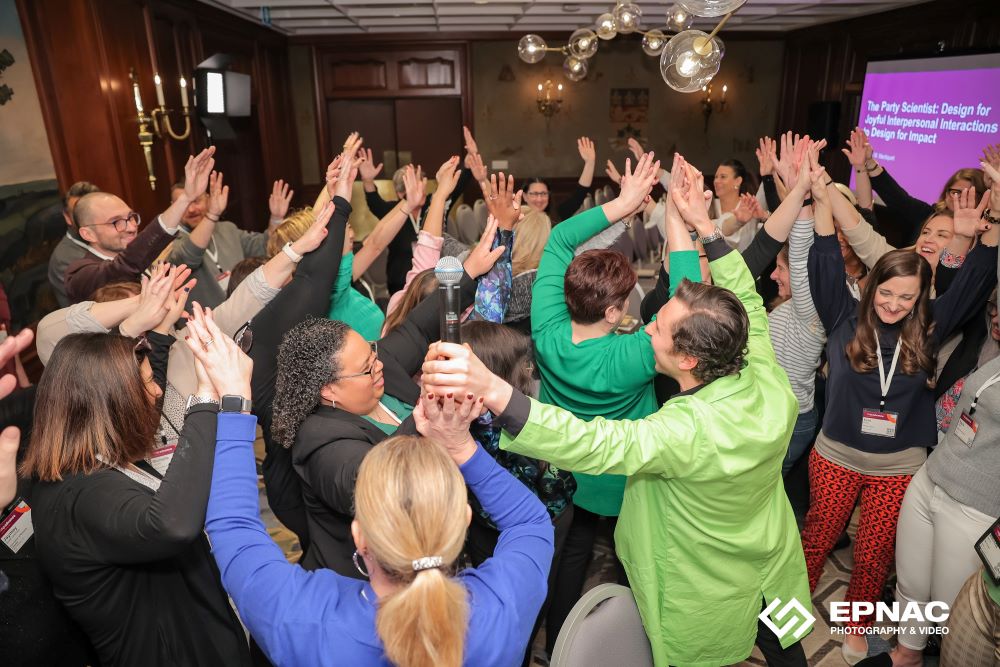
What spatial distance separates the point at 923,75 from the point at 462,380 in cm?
641

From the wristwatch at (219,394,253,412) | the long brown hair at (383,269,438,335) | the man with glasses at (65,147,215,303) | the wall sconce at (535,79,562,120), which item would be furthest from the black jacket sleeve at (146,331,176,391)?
the wall sconce at (535,79,562,120)

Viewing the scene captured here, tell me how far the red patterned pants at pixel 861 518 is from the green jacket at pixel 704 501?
1.91 ft

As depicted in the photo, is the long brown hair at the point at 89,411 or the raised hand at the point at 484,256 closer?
the long brown hair at the point at 89,411

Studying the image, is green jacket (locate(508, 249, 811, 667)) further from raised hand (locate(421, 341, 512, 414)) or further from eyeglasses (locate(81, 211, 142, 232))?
eyeglasses (locate(81, 211, 142, 232))

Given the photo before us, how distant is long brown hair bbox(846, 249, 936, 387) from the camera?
6.89ft

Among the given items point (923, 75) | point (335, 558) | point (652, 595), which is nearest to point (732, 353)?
point (652, 595)

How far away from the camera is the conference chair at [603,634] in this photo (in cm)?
121

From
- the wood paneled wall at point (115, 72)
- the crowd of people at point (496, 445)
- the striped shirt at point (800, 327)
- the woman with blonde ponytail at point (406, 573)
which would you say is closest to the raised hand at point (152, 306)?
the crowd of people at point (496, 445)

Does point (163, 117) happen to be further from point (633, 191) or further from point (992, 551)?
point (992, 551)

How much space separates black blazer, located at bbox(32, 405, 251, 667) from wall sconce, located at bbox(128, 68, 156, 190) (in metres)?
3.59

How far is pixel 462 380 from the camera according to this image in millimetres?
1175

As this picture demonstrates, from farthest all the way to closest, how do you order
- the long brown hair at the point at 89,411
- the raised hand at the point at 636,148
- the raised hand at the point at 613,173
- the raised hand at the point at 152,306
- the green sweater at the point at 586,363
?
the raised hand at the point at 613,173 < the raised hand at the point at 636,148 < the green sweater at the point at 586,363 < the raised hand at the point at 152,306 < the long brown hair at the point at 89,411

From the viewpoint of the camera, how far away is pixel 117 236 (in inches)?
114

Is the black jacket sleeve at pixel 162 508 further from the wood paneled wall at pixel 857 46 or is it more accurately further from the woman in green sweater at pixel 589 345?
the wood paneled wall at pixel 857 46
